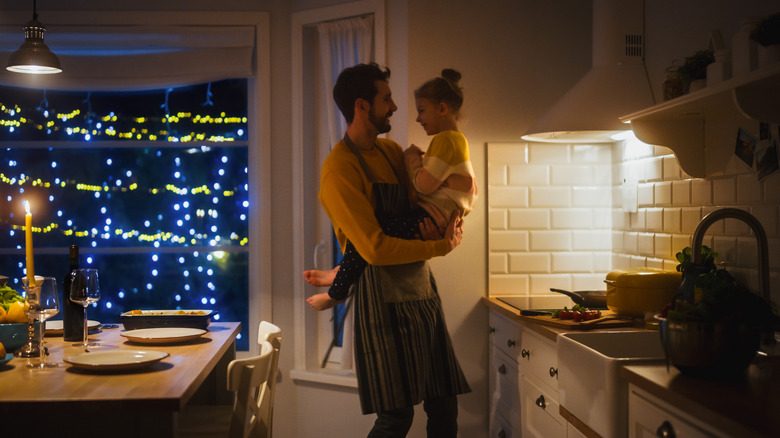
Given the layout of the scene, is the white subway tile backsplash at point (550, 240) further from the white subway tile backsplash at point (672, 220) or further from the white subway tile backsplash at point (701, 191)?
the white subway tile backsplash at point (701, 191)

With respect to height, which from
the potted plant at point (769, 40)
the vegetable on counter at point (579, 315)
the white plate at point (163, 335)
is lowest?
the white plate at point (163, 335)

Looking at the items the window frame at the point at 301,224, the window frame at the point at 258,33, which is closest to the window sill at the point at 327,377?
the window frame at the point at 301,224

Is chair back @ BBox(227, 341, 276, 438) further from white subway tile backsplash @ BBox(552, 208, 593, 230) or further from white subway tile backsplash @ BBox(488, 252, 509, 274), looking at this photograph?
white subway tile backsplash @ BBox(552, 208, 593, 230)

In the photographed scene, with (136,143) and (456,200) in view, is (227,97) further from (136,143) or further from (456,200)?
(456,200)

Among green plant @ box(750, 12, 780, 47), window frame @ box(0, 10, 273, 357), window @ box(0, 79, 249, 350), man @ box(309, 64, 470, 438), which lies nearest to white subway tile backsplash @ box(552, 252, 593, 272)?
man @ box(309, 64, 470, 438)

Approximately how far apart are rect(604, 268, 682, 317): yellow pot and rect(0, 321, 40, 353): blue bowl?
1.93m

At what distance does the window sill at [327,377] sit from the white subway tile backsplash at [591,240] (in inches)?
49.3

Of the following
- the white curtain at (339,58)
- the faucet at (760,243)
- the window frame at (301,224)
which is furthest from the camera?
the window frame at (301,224)

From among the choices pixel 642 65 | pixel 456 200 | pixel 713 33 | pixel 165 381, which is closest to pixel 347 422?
pixel 456 200

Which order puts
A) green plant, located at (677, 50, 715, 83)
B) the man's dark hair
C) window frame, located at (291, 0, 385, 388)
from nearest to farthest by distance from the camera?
green plant, located at (677, 50, 715, 83), the man's dark hair, window frame, located at (291, 0, 385, 388)

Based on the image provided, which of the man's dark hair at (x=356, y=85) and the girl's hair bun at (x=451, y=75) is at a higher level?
the girl's hair bun at (x=451, y=75)

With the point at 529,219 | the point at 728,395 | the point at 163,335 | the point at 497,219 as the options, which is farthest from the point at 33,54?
the point at 728,395

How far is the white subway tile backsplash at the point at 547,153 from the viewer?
3.20m

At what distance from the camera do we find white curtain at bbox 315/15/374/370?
3.45 m
